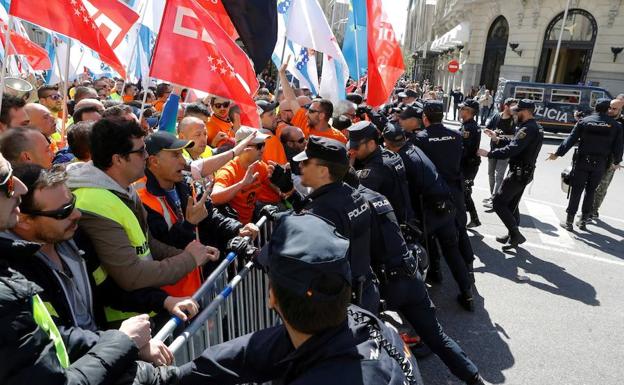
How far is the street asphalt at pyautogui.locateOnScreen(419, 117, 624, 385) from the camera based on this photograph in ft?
12.2

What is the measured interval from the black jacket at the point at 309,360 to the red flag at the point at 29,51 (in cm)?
731

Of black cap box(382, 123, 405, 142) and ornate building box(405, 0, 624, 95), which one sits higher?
ornate building box(405, 0, 624, 95)

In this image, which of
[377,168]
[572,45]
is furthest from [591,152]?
[572,45]

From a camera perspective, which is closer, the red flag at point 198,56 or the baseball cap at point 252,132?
the red flag at point 198,56

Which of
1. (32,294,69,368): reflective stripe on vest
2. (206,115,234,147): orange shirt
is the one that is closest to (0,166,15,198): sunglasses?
(32,294,69,368): reflective stripe on vest

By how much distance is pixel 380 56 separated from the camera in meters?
5.92

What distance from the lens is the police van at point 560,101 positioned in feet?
56.4

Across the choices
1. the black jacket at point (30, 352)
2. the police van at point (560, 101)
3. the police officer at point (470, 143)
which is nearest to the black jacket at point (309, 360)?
the black jacket at point (30, 352)

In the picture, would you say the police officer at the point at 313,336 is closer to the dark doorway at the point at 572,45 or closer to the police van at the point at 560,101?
the police van at the point at 560,101

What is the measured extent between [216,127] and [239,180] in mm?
2419

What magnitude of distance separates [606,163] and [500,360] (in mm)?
4840

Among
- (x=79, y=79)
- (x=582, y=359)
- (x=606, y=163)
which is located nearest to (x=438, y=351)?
(x=582, y=359)

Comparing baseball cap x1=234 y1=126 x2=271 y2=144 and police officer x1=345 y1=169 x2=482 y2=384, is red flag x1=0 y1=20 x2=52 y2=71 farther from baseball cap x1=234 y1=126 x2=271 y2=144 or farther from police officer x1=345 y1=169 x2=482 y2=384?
police officer x1=345 y1=169 x2=482 y2=384

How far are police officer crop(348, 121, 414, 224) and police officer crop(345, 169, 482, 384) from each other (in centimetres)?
68
